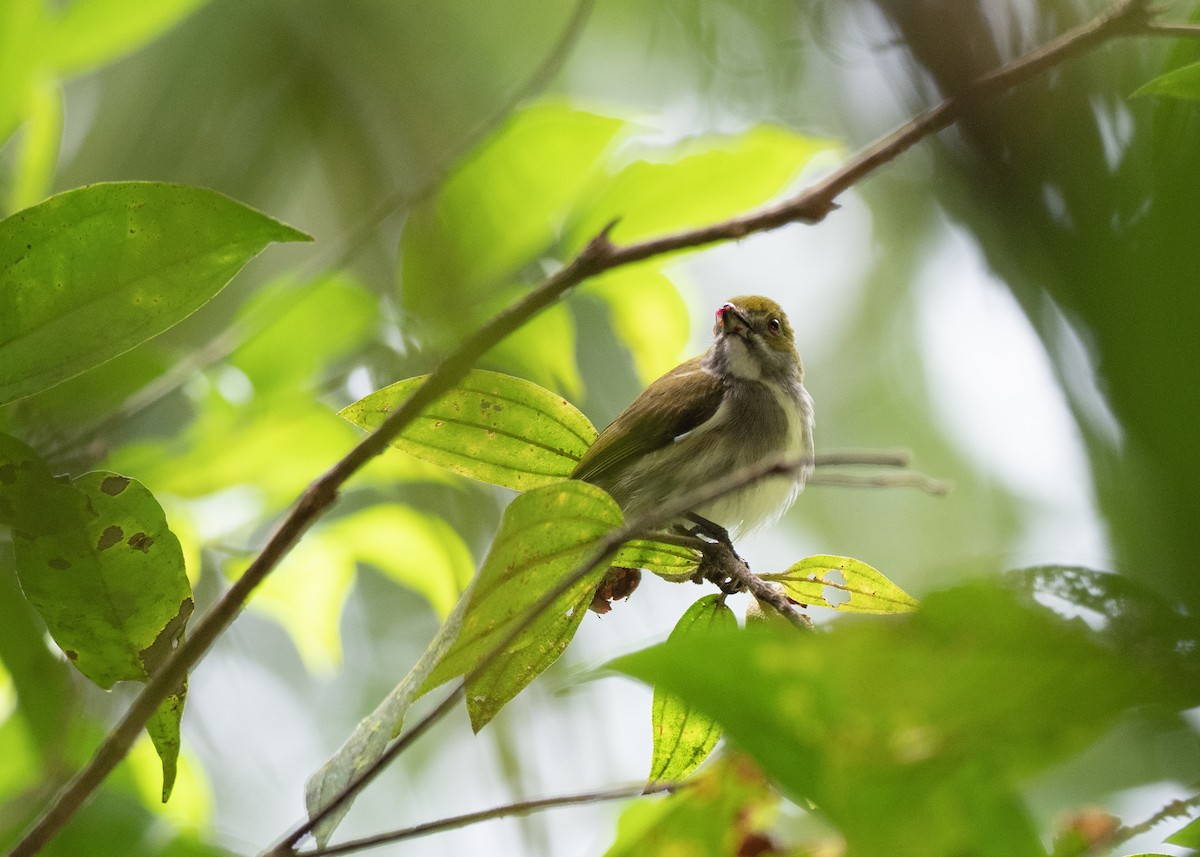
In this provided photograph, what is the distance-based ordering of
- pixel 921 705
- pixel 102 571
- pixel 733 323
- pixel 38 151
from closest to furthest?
pixel 921 705 → pixel 102 571 → pixel 38 151 → pixel 733 323

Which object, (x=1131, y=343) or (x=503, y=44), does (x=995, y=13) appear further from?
(x=503, y=44)

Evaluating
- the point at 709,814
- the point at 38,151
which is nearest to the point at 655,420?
the point at 38,151

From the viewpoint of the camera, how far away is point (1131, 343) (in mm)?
529

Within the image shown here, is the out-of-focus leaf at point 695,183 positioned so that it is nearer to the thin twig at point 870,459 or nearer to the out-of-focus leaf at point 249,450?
the out-of-focus leaf at point 249,450

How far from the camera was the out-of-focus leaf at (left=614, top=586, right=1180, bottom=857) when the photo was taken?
21.6 inches

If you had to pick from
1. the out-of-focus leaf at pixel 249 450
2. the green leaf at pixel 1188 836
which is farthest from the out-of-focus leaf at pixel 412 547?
the green leaf at pixel 1188 836

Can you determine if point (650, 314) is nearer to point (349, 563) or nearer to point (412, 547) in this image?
point (412, 547)

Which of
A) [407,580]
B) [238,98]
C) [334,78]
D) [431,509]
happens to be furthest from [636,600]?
[238,98]

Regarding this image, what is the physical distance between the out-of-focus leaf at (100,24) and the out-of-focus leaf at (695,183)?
2.10 feet

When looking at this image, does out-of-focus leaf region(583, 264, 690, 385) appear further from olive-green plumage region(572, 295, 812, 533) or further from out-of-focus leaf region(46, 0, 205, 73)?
out-of-focus leaf region(46, 0, 205, 73)

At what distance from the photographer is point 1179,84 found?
0.92 metres

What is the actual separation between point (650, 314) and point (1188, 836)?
110cm

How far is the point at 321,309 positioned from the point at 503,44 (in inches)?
120

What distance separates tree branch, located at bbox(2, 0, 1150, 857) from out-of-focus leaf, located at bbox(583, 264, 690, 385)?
33.5 inches
